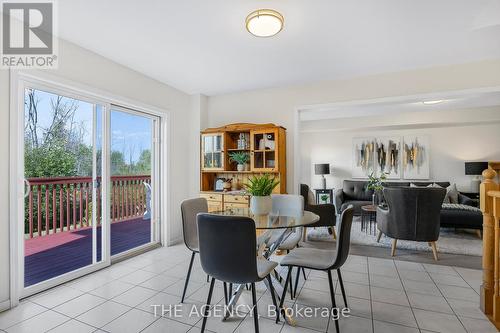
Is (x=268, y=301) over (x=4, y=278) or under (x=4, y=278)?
under

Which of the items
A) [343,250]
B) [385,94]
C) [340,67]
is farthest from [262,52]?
[343,250]

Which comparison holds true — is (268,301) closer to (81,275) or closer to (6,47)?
(81,275)

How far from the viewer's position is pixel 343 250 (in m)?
1.87

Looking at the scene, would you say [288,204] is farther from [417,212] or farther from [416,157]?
[416,157]

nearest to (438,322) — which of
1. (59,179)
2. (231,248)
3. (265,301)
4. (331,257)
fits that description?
(331,257)

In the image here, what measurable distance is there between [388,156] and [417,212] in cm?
325

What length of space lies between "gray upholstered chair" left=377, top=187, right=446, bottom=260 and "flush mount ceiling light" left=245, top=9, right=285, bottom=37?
2.55 meters

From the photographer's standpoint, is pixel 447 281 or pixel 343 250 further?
pixel 447 281

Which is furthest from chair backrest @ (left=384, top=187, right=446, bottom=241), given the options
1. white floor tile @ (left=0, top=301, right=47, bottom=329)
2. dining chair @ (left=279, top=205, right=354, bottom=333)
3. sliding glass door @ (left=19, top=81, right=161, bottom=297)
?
white floor tile @ (left=0, top=301, right=47, bottom=329)

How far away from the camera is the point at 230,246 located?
5.34ft

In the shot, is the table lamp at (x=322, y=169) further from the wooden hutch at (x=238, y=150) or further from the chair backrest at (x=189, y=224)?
the chair backrest at (x=189, y=224)

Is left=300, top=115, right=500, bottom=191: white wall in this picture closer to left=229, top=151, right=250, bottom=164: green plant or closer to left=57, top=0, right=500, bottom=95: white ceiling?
left=57, top=0, right=500, bottom=95: white ceiling

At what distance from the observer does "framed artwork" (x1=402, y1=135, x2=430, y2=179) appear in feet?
19.4

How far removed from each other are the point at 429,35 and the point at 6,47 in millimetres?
3866
